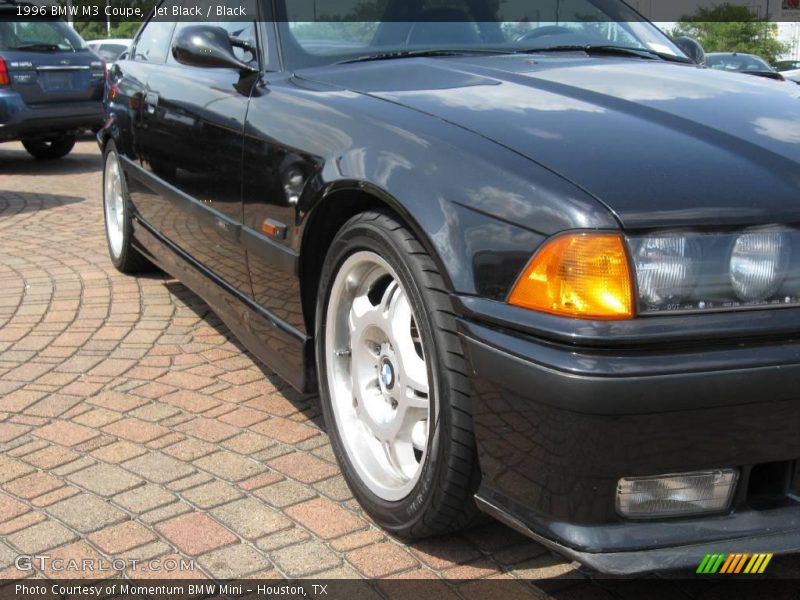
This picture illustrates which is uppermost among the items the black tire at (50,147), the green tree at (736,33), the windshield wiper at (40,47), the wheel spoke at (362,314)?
the green tree at (736,33)

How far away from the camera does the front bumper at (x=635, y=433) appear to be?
192 centimetres

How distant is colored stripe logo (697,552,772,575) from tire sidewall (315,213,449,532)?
628mm

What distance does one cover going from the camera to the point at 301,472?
305 centimetres

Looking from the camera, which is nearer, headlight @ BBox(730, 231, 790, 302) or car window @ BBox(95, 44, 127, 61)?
headlight @ BBox(730, 231, 790, 302)

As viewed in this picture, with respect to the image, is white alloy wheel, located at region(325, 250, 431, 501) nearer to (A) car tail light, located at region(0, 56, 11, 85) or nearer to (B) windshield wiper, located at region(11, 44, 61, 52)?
(A) car tail light, located at region(0, 56, 11, 85)

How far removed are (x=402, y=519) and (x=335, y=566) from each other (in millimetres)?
208

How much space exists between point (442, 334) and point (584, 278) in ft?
1.24

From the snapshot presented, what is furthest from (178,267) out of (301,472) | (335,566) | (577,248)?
(577,248)

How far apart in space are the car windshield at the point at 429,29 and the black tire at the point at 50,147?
8859 millimetres

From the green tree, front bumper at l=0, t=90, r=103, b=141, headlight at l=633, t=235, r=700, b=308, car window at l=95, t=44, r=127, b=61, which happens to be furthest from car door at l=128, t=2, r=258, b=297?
the green tree

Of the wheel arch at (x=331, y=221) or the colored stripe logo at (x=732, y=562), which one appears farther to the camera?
the wheel arch at (x=331, y=221)

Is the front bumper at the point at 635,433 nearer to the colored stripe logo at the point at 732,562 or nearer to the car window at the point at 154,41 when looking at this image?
the colored stripe logo at the point at 732,562

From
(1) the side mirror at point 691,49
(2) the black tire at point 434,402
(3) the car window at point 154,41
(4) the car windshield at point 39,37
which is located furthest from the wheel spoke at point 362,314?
(4) the car windshield at point 39,37

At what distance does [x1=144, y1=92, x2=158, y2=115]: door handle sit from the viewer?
4281mm
